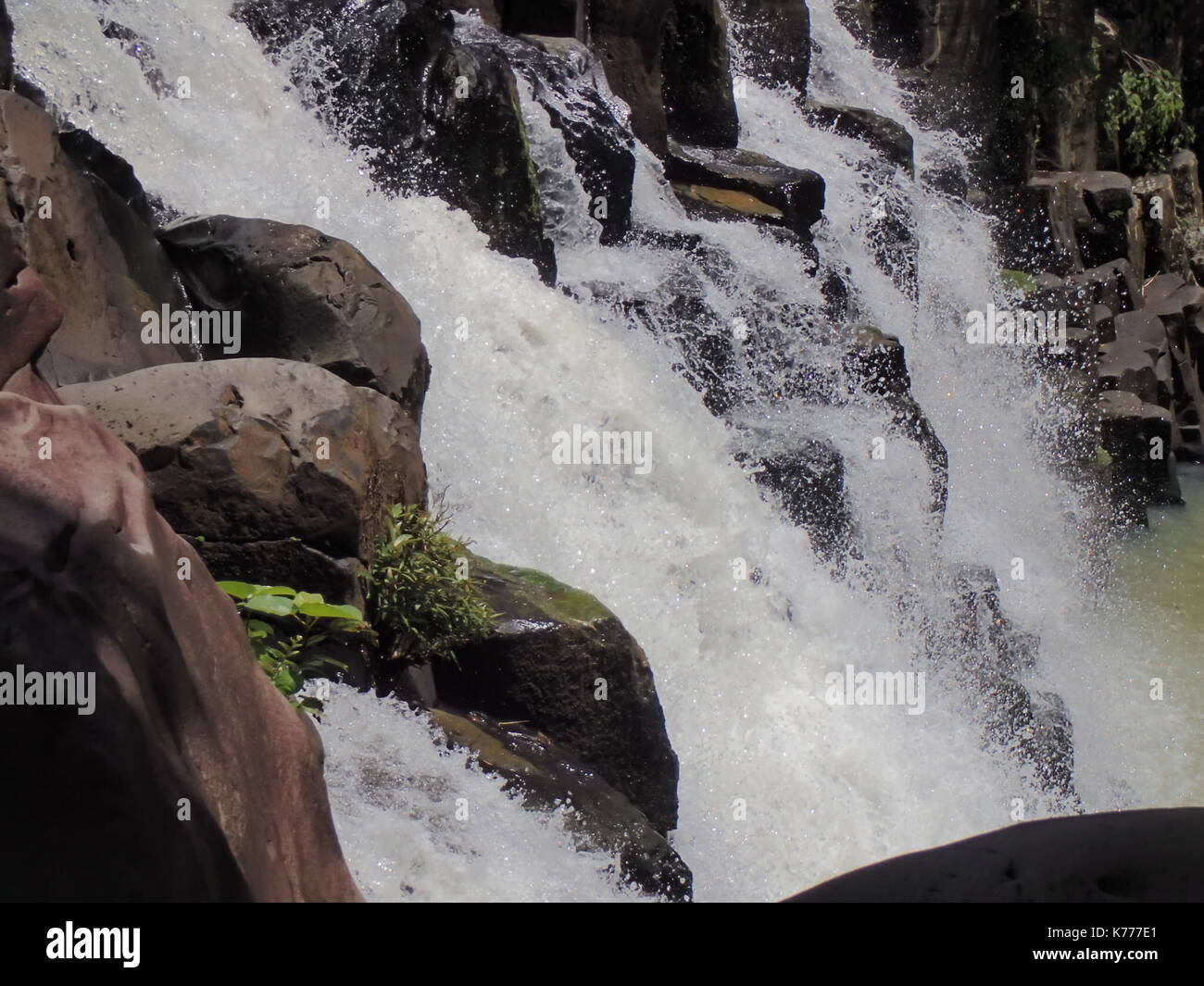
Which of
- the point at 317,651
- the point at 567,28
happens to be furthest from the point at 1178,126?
the point at 317,651

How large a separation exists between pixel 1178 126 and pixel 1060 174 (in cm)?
363

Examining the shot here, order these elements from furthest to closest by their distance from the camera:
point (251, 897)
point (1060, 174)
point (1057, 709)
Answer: point (1060, 174)
point (1057, 709)
point (251, 897)

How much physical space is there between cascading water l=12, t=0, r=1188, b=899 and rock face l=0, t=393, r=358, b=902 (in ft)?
4.79

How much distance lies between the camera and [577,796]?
5.09 m

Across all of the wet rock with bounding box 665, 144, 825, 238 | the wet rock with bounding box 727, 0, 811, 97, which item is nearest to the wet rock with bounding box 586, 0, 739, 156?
the wet rock with bounding box 665, 144, 825, 238

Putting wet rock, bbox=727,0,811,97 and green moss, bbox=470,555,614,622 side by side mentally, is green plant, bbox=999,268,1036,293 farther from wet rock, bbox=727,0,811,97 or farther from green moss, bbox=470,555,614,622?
green moss, bbox=470,555,614,622

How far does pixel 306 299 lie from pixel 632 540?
2.01m

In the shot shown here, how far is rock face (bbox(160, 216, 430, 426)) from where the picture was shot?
6.08 metres

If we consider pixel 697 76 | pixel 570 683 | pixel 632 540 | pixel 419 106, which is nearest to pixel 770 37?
pixel 697 76

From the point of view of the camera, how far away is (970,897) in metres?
2.07

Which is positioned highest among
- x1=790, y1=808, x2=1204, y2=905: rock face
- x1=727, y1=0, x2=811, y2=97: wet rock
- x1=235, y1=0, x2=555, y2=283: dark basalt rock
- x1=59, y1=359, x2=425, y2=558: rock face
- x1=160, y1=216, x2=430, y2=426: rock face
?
x1=727, y1=0, x2=811, y2=97: wet rock

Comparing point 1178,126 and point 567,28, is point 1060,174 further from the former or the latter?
point 567,28

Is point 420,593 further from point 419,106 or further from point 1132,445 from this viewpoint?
point 1132,445
